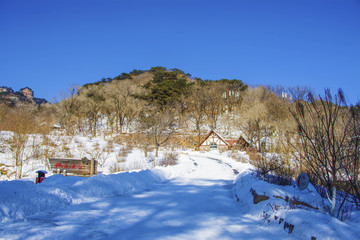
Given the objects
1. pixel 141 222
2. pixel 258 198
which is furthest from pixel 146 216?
pixel 258 198

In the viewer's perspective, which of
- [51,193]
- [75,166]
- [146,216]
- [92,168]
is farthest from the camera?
[75,166]

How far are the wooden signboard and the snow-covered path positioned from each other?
7394 millimetres

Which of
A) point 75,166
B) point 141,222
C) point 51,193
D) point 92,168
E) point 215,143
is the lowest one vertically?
point 141,222

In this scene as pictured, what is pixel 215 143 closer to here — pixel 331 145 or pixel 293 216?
pixel 331 145

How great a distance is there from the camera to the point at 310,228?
431 cm

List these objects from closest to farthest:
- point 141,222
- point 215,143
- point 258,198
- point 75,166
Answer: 1. point 141,222
2. point 258,198
3. point 75,166
4. point 215,143

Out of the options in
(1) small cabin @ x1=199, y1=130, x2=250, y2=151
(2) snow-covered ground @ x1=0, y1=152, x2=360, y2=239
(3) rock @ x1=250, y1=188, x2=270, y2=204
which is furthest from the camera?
(1) small cabin @ x1=199, y1=130, x2=250, y2=151

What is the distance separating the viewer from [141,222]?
208 inches

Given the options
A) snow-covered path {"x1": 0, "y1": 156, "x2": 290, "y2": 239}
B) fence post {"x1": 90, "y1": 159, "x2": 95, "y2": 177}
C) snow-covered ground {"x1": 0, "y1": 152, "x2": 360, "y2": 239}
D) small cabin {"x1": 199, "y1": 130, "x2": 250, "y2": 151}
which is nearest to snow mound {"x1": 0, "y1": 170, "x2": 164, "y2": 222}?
snow-covered ground {"x1": 0, "y1": 152, "x2": 360, "y2": 239}

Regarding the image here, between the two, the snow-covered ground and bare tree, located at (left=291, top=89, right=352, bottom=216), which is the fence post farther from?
bare tree, located at (left=291, top=89, right=352, bottom=216)

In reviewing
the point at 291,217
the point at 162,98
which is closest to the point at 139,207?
the point at 291,217

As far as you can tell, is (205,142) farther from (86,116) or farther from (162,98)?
(86,116)

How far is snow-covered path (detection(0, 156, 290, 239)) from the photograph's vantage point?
4462mm

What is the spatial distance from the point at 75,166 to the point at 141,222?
10572 mm
